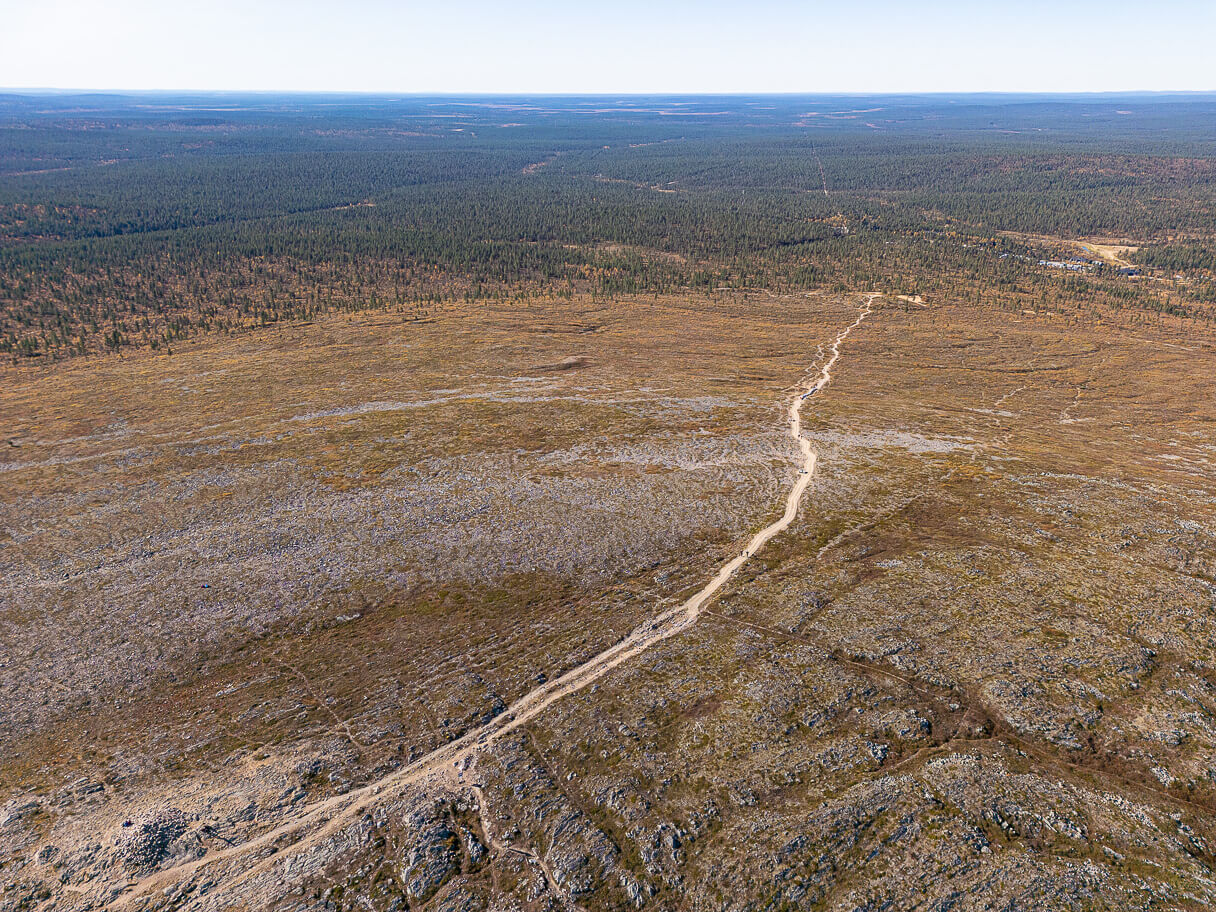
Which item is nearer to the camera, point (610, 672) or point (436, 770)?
point (436, 770)

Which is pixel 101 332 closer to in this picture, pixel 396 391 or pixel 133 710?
pixel 396 391

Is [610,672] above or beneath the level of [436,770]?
beneath

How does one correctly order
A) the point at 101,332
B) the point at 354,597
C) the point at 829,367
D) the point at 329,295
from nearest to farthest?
the point at 354,597 < the point at 829,367 < the point at 101,332 < the point at 329,295

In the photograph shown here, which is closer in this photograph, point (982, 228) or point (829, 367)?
point (829, 367)

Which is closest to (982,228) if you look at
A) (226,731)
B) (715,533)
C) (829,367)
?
(829,367)
